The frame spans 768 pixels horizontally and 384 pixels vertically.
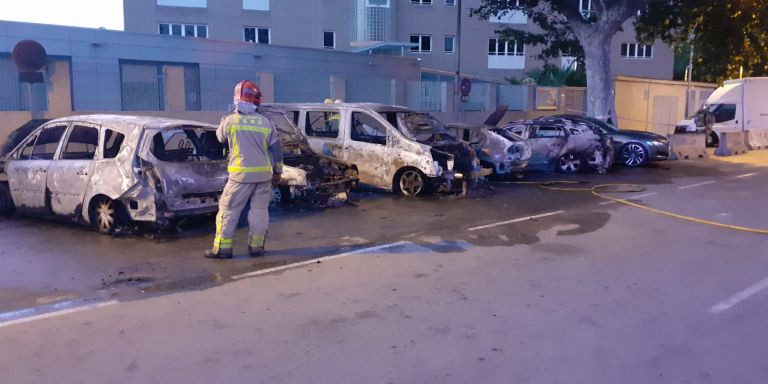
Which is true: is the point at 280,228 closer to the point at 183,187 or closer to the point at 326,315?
the point at 183,187

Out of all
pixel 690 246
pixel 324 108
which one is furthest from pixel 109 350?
pixel 324 108

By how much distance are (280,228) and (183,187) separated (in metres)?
1.63

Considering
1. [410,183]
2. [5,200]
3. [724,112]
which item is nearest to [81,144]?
[5,200]

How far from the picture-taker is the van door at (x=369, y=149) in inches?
478

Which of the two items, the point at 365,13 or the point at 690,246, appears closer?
the point at 690,246

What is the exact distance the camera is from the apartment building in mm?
35469

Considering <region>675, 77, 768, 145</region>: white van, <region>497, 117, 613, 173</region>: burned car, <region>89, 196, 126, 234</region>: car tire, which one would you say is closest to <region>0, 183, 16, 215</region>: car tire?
<region>89, 196, 126, 234</region>: car tire

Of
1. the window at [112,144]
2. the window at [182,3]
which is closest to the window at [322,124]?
the window at [112,144]

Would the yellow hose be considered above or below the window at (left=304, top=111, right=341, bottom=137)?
below

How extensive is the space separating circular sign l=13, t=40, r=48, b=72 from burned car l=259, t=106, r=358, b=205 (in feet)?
16.1

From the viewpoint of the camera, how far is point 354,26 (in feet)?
123

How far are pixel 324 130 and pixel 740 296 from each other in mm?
8252

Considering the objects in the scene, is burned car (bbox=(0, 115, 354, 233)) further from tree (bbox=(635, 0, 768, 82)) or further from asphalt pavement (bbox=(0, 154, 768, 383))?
tree (bbox=(635, 0, 768, 82))

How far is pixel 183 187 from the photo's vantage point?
8195mm
